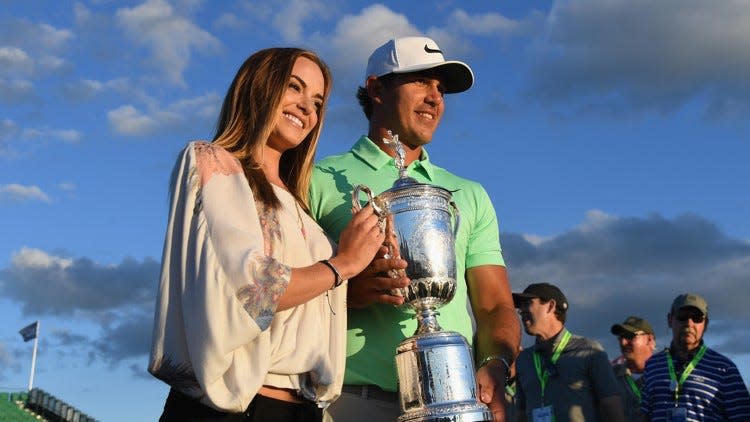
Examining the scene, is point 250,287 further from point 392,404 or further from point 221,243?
point 392,404

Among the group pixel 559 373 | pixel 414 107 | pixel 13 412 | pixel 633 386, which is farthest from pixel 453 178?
pixel 13 412

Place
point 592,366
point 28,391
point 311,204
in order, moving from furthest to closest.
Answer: point 28,391 → point 592,366 → point 311,204

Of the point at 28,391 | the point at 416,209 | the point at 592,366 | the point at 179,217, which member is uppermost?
the point at 28,391

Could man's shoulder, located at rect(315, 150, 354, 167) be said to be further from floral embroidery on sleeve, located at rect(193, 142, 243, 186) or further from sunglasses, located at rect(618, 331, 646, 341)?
sunglasses, located at rect(618, 331, 646, 341)

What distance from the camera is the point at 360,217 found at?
301 centimetres

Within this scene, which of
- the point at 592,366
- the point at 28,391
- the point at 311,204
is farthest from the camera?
the point at 28,391

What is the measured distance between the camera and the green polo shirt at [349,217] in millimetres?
3330

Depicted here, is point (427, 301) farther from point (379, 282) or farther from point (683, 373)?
point (683, 373)

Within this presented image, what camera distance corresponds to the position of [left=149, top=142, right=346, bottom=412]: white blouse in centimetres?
256

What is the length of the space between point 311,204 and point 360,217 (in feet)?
1.94

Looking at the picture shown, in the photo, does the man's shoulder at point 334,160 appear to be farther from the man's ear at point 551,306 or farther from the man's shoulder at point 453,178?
the man's ear at point 551,306

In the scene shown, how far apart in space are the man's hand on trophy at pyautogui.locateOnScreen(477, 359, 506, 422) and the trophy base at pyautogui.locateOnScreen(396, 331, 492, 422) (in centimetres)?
18

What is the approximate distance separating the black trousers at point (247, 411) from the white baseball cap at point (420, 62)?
153cm

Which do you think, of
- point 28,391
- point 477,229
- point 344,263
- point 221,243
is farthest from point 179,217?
point 28,391
